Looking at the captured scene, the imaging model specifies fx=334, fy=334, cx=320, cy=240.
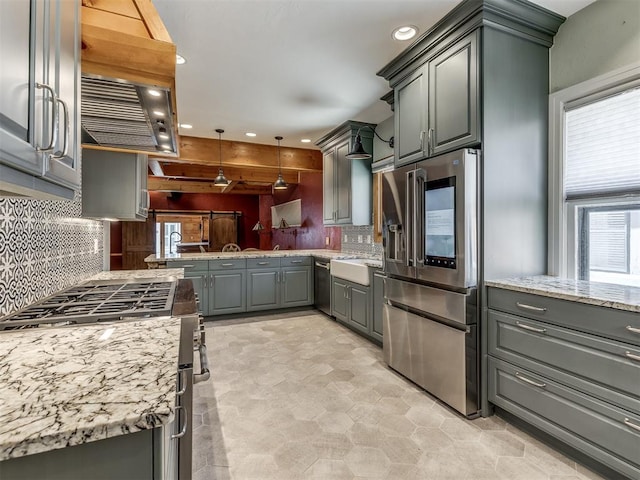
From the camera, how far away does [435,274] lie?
7.52ft

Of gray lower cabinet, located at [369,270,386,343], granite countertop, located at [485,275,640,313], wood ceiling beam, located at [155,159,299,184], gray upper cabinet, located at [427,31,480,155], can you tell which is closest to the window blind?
granite countertop, located at [485,275,640,313]

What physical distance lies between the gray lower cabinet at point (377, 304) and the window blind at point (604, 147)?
1705 millimetres

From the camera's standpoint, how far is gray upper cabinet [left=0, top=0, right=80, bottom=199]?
63 centimetres

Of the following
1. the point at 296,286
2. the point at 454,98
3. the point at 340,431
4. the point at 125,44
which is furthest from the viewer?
the point at 296,286

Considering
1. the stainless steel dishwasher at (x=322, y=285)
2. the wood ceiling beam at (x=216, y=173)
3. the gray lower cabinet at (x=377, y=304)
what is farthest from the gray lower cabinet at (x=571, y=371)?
the wood ceiling beam at (x=216, y=173)

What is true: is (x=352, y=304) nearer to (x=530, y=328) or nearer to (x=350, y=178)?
(x=350, y=178)

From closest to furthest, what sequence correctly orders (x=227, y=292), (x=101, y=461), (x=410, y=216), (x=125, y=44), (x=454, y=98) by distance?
(x=101, y=461) → (x=125, y=44) → (x=454, y=98) → (x=410, y=216) → (x=227, y=292)

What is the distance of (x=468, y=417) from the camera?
6.98ft

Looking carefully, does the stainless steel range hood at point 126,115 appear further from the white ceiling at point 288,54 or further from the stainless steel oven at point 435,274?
the stainless steel oven at point 435,274

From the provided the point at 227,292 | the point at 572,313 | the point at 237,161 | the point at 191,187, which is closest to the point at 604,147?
the point at 572,313

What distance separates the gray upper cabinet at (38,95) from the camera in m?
0.63

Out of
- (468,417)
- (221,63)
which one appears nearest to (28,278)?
(221,63)

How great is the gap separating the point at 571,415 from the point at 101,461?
206 centimetres

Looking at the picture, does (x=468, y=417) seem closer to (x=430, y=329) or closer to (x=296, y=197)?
(x=430, y=329)
